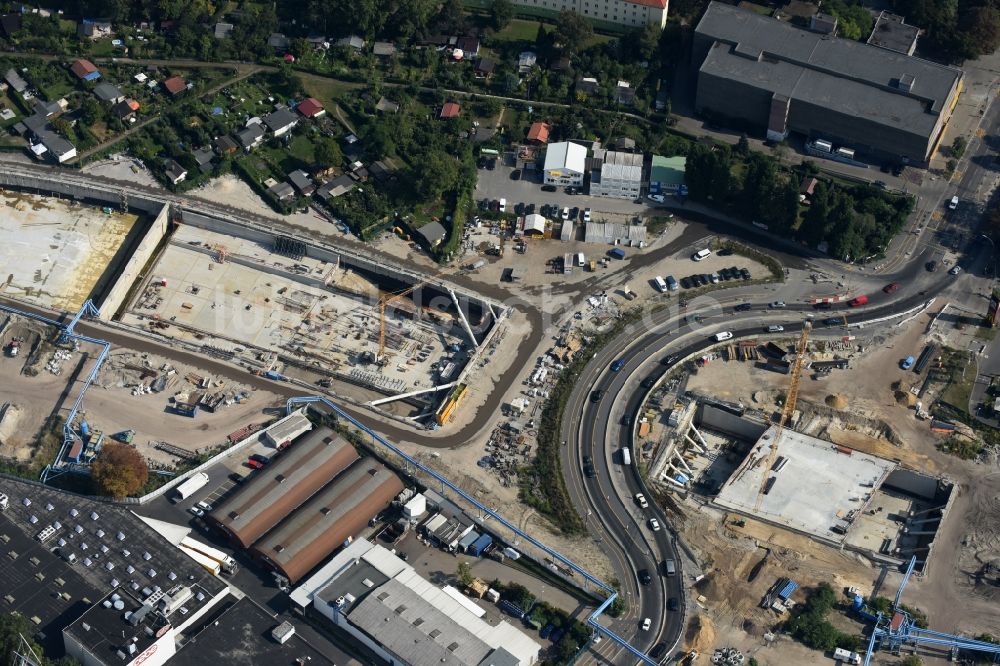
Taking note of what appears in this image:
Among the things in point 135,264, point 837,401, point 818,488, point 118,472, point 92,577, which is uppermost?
point 837,401

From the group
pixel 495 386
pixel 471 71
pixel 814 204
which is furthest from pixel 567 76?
pixel 495 386

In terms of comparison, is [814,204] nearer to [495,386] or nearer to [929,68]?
[929,68]

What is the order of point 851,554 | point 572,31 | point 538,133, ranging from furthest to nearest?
point 572,31, point 538,133, point 851,554

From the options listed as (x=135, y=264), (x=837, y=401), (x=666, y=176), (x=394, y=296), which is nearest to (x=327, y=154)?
(x=394, y=296)

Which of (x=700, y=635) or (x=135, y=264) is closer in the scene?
(x=700, y=635)

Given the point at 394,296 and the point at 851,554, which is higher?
the point at 394,296

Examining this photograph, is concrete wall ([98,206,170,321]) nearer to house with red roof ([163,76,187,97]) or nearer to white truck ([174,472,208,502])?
house with red roof ([163,76,187,97])

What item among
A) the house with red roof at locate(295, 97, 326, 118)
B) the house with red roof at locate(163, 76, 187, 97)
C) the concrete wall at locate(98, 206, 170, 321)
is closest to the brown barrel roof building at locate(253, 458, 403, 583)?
the concrete wall at locate(98, 206, 170, 321)

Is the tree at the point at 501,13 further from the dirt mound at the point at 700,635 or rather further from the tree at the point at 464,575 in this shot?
the dirt mound at the point at 700,635

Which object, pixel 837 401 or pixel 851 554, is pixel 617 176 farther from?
pixel 851 554
